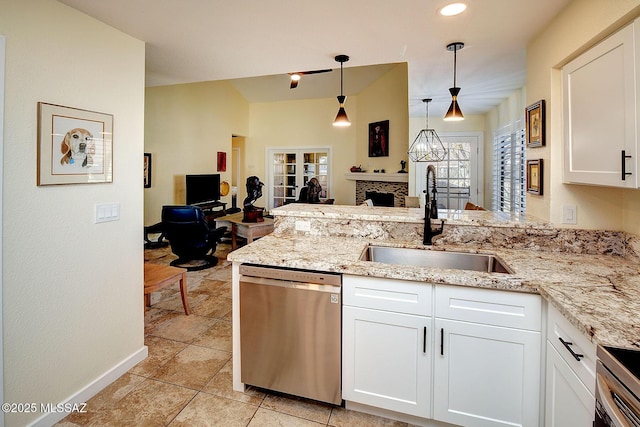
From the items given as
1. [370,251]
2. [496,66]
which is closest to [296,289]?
[370,251]

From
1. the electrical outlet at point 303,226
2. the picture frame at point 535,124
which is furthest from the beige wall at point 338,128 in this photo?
the electrical outlet at point 303,226

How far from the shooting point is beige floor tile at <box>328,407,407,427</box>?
185 cm

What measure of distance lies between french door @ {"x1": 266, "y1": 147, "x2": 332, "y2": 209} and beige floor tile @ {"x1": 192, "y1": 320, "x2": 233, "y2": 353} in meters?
5.86

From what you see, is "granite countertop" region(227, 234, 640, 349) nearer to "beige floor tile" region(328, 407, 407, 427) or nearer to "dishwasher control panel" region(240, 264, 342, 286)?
"dishwasher control panel" region(240, 264, 342, 286)

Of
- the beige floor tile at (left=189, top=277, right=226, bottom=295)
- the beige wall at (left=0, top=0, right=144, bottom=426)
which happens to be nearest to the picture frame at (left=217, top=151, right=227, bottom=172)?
the beige floor tile at (left=189, top=277, right=226, bottom=295)

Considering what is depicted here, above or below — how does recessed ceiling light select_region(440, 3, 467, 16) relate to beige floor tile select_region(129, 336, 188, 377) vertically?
above

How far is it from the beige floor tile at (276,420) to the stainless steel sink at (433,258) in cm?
95

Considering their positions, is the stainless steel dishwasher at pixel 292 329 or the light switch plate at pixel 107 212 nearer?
the stainless steel dishwasher at pixel 292 329

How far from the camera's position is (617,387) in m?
0.93

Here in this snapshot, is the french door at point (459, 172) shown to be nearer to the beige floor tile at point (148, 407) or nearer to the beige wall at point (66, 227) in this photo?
the beige wall at point (66, 227)

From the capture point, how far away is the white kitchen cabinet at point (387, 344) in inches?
67.5

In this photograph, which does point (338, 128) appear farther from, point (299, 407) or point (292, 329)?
point (299, 407)

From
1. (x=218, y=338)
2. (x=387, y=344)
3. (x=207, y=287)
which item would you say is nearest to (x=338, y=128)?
(x=207, y=287)

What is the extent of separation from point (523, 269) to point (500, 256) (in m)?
0.28
